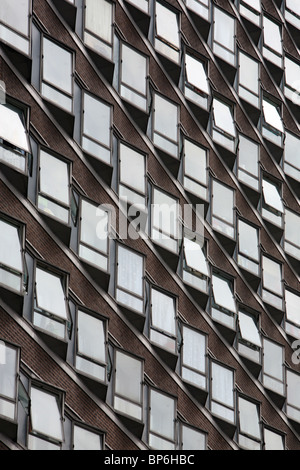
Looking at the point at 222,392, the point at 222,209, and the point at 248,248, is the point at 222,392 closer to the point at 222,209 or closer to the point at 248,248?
the point at 248,248

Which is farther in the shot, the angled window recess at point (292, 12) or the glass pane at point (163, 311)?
the angled window recess at point (292, 12)

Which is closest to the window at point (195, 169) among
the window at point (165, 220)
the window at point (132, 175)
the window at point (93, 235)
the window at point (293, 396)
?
the window at point (165, 220)

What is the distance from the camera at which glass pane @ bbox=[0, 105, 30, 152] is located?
3625 cm

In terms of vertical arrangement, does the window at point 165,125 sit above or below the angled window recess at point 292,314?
above

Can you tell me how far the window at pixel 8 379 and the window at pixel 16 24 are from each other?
340 inches

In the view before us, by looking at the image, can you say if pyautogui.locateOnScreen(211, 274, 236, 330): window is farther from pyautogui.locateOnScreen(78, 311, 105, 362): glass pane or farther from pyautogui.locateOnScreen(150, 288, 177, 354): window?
pyautogui.locateOnScreen(78, 311, 105, 362): glass pane

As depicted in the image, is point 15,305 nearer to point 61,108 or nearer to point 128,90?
point 61,108

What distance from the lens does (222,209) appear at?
4753 cm

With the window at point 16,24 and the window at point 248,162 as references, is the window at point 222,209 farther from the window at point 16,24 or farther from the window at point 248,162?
the window at point 16,24

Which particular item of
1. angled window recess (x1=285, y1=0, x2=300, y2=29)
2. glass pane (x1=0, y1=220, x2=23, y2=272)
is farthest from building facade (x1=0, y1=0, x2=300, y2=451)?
angled window recess (x1=285, y1=0, x2=300, y2=29)

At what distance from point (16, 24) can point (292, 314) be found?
56.7 feet

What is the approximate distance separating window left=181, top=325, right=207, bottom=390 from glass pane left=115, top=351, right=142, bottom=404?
2926mm

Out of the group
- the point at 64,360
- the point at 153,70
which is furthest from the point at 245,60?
the point at 64,360

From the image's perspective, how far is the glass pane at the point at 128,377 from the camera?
3872 centimetres
